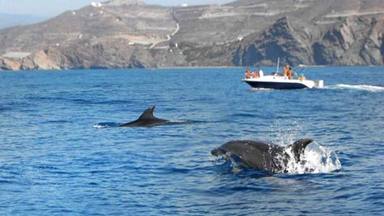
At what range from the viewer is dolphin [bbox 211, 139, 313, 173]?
23797mm

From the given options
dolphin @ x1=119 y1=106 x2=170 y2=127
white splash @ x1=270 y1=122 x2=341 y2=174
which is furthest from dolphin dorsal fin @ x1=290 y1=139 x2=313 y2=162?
dolphin @ x1=119 y1=106 x2=170 y2=127

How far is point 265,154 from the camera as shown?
79.5 ft

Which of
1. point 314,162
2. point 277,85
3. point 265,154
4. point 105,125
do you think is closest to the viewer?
point 265,154

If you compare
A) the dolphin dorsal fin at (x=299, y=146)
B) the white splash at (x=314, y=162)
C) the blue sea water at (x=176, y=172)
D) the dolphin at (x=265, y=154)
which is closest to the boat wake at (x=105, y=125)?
the blue sea water at (x=176, y=172)

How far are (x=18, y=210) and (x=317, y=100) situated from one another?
55.6 meters

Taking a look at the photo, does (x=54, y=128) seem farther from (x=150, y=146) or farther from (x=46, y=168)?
(x=46, y=168)

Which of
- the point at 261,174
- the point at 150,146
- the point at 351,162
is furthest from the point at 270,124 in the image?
the point at 261,174

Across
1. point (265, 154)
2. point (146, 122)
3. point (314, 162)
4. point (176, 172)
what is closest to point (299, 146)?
point (265, 154)

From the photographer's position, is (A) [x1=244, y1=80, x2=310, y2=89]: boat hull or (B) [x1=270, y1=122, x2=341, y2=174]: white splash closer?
(B) [x1=270, y1=122, x2=341, y2=174]: white splash

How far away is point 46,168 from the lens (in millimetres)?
26578

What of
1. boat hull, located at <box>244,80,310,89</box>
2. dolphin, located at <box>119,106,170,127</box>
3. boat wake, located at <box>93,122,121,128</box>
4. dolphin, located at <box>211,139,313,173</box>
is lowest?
boat hull, located at <box>244,80,310,89</box>

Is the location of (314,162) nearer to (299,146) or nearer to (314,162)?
(314,162)

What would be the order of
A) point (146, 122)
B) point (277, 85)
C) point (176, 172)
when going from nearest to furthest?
point (176, 172), point (146, 122), point (277, 85)

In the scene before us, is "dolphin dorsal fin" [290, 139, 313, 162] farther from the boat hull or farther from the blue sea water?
the boat hull
